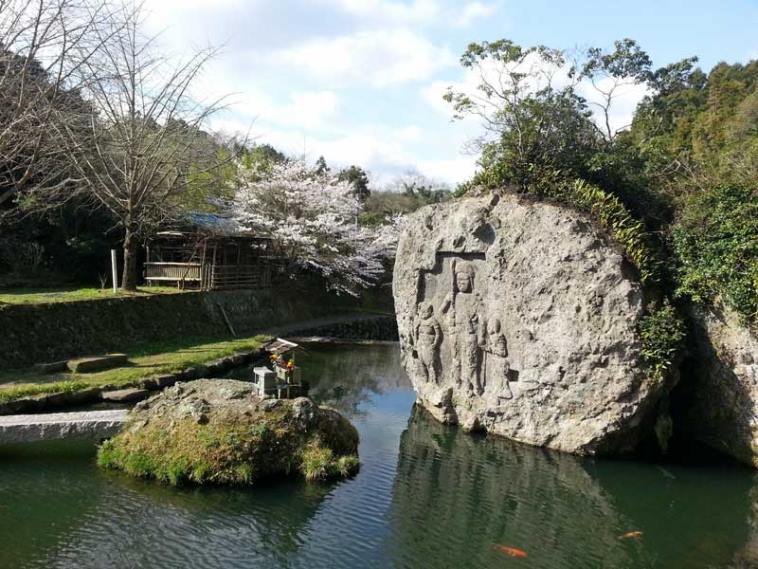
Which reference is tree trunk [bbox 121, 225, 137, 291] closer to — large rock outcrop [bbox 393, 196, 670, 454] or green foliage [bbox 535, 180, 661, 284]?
large rock outcrop [bbox 393, 196, 670, 454]

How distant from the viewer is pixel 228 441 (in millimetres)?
12031

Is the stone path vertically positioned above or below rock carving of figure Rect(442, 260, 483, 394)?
below

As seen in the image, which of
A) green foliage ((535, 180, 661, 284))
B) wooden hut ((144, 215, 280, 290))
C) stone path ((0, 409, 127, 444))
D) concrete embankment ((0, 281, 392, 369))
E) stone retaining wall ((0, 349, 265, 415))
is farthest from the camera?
wooden hut ((144, 215, 280, 290))

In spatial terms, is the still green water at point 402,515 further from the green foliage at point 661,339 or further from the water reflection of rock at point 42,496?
the green foliage at point 661,339

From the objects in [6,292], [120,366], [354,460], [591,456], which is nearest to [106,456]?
[354,460]

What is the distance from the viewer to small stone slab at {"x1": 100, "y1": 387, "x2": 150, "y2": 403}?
55.6 feet

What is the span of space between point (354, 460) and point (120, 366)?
1072cm

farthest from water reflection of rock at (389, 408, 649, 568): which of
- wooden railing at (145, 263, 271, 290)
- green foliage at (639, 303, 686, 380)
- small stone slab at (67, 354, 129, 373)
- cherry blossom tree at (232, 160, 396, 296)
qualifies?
cherry blossom tree at (232, 160, 396, 296)

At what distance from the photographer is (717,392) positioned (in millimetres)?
14484

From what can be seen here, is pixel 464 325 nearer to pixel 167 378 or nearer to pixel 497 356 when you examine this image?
pixel 497 356

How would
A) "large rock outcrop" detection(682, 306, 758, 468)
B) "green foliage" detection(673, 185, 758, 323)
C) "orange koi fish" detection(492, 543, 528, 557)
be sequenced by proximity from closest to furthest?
"orange koi fish" detection(492, 543, 528, 557), "green foliage" detection(673, 185, 758, 323), "large rock outcrop" detection(682, 306, 758, 468)

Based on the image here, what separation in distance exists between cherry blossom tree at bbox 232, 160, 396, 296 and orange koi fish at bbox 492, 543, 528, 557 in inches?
1039

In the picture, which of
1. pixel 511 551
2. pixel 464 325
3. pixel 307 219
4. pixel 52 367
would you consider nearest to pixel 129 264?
pixel 52 367

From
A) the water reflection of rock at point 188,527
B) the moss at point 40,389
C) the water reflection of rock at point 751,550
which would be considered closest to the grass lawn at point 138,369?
the moss at point 40,389
